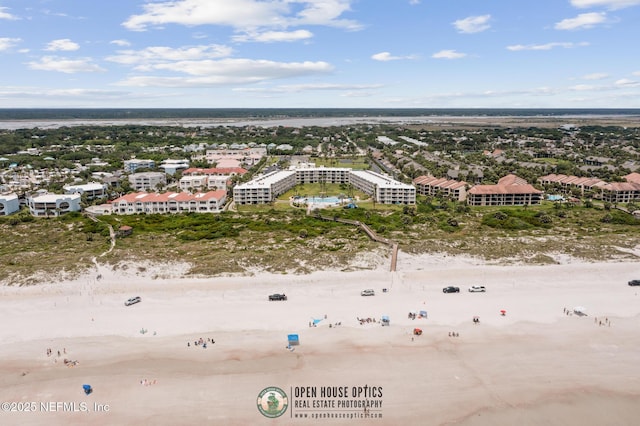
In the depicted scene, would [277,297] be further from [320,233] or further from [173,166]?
[173,166]

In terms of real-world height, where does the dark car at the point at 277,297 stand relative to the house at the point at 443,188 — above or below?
below

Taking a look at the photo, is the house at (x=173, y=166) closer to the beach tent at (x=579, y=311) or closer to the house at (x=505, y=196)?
the house at (x=505, y=196)

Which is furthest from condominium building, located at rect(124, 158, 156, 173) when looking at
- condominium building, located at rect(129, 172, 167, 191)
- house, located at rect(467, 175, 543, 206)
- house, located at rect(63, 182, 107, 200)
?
house, located at rect(467, 175, 543, 206)

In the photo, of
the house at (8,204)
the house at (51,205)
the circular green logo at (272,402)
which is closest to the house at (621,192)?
the circular green logo at (272,402)

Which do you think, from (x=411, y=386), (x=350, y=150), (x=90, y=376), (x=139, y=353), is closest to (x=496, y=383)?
(x=411, y=386)

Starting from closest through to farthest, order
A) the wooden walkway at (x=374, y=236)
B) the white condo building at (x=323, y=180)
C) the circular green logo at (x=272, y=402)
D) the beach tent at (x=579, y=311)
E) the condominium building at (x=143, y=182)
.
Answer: the circular green logo at (x=272, y=402) < the beach tent at (x=579, y=311) < the wooden walkway at (x=374, y=236) < the white condo building at (x=323, y=180) < the condominium building at (x=143, y=182)

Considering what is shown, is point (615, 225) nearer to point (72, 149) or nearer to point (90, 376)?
point (90, 376)

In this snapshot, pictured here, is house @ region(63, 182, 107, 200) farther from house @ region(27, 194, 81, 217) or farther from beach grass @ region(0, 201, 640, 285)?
beach grass @ region(0, 201, 640, 285)

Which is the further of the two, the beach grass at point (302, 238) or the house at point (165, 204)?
the house at point (165, 204)
